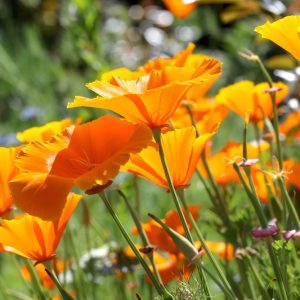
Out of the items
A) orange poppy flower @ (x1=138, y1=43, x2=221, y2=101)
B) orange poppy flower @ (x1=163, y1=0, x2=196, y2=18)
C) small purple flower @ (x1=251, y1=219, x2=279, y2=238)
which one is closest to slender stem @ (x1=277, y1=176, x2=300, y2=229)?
small purple flower @ (x1=251, y1=219, x2=279, y2=238)

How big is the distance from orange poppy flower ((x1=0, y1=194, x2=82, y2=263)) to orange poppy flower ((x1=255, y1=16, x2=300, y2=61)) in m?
0.31

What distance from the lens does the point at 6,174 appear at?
1.14 metres

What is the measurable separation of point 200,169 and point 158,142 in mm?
524

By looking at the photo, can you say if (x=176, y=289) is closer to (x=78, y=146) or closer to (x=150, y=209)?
(x=78, y=146)

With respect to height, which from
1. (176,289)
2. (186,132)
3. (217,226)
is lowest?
(217,226)

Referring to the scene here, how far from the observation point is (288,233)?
0.98m

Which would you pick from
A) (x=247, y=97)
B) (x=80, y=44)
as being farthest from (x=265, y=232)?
(x=80, y=44)

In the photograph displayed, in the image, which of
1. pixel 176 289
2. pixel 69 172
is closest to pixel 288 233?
pixel 176 289

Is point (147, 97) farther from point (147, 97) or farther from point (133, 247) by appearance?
point (133, 247)

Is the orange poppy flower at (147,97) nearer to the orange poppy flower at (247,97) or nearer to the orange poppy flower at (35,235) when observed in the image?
the orange poppy flower at (35,235)

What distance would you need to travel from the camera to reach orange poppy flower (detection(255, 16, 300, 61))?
982 mm

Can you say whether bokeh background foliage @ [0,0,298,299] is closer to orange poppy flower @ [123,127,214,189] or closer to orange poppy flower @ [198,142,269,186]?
orange poppy flower @ [198,142,269,186]

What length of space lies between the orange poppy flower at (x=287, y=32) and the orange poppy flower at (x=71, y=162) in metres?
0.18

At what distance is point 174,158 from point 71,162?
0.46ft
